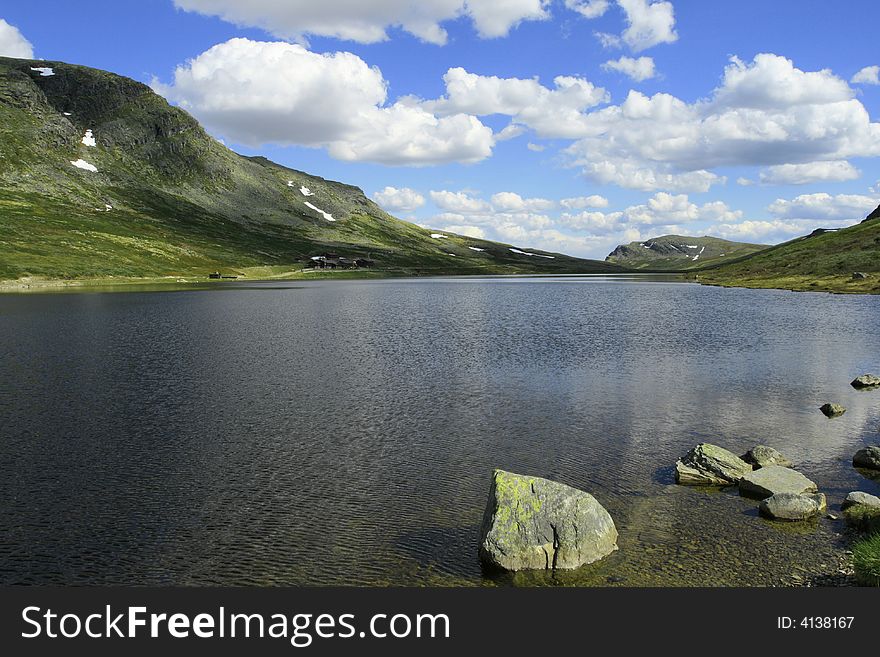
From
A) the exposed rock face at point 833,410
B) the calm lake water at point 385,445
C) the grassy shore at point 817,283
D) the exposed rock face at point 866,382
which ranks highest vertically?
the grassy shore at point 817,283

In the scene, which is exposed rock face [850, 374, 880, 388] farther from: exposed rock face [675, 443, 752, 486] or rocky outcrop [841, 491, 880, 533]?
rocky outcrop [841, 491, 880, 533]

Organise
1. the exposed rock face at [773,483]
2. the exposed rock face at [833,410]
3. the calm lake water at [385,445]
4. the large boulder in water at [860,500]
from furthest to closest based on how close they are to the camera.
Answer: the exposed rock face at [833,410] → the exposed rock face at [773,483] → the large boulder in water at [860,500] → the calm lake water at [385,445]

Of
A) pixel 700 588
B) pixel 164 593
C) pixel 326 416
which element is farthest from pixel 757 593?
pixel 326 416

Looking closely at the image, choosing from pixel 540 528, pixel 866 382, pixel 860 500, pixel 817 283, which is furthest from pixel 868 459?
pixel 817 283

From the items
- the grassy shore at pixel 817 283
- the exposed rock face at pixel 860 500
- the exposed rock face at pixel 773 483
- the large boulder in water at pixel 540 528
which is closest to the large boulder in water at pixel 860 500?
the exposed rock face at pixel 860 500

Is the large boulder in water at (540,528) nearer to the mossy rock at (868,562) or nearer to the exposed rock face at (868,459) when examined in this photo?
the mossy rock at (868,562)

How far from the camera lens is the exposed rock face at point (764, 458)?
2734 cm

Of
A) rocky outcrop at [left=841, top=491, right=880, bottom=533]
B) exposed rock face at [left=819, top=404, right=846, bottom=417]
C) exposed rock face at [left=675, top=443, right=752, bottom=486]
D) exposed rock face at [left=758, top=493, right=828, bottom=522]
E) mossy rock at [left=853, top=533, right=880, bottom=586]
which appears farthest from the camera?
exposed rock face at [left=819, top=404, right=846, bottom=417]

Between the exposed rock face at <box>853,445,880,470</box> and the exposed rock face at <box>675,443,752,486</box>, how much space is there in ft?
18.9

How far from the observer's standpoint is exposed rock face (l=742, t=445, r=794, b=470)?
89.7 ft

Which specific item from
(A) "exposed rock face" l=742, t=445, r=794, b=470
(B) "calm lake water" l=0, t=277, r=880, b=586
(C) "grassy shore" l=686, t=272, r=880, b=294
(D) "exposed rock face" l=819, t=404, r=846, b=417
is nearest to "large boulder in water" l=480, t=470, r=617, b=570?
(B) "calm lake water" l=0, t=277, r=880, b=586

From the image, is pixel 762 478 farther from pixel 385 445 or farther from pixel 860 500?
pixel 385 445

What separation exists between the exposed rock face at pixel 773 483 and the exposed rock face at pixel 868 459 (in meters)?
4.71

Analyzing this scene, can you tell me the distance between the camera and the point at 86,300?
11831 centimetres
